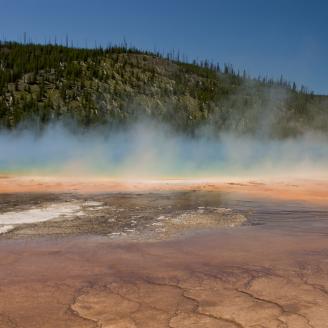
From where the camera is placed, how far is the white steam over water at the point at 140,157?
24547 millimetres

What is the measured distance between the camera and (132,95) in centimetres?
6744

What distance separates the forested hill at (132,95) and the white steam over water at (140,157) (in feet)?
16.8

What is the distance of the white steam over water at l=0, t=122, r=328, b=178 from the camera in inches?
966

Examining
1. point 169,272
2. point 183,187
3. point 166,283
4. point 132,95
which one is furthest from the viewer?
point 132,95

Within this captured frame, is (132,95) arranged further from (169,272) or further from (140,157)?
(169,272)

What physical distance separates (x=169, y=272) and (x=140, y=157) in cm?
A: 2713

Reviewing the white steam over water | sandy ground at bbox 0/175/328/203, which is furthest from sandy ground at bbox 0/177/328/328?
the white steam over water

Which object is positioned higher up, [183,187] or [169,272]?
[183,187]

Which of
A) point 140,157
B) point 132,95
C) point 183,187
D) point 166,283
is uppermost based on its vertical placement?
point 132,95

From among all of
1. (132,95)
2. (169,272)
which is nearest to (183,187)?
(169,272)

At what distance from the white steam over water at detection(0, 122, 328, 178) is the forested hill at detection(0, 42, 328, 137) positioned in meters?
5.13

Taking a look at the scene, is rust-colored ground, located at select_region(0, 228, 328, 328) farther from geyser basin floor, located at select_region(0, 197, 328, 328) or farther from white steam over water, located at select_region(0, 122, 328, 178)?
white steam over water, located at select_region(0, 122, 328, 178)

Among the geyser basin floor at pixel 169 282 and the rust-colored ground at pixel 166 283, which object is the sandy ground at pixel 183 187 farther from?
the rust-colored ground at pixel 166 283

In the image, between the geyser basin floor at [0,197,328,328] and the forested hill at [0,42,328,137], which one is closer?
the geyser basin floor at [0,197,328,328]
